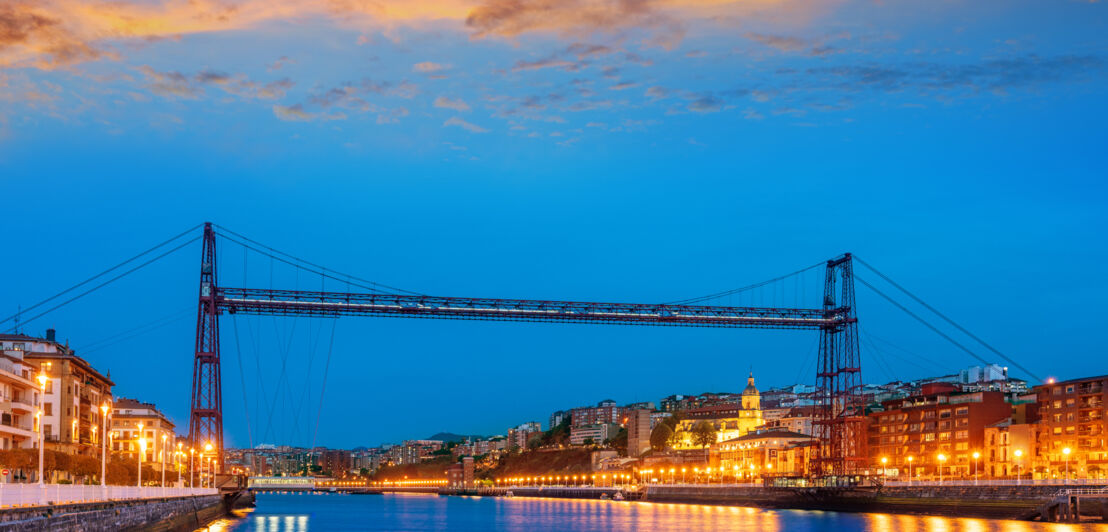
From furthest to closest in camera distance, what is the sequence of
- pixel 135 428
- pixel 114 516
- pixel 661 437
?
pixel 661 437 → pixel 135 428 → pixel 114 516

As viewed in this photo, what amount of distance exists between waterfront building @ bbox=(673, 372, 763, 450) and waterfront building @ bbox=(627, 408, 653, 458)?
5200 millimetres

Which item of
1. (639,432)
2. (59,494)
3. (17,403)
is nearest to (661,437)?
(639,432)

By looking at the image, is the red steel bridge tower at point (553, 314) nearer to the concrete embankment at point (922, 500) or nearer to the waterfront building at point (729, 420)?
the concrete embankment at point (922, 500)

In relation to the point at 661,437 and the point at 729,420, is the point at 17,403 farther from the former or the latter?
the point at 729,420

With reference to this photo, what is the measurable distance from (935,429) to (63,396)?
73073 millimetres

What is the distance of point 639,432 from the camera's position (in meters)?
193

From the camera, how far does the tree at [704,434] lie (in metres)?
174

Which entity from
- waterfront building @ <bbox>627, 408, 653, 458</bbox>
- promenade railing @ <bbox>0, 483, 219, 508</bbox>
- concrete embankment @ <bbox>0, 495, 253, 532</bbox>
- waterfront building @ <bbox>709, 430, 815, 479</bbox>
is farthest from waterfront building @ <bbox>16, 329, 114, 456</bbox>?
waterfront building @ <bbox>627, 408, 653, 458</bbox>

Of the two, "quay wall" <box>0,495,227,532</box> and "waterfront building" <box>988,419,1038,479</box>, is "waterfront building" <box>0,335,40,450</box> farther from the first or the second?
"waterfront building" <box>988,419,1038,479</box>

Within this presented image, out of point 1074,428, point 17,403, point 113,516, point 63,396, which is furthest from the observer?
point 1074,428

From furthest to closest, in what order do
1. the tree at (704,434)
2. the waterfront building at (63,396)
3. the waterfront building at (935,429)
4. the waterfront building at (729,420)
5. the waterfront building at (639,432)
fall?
the waterfront building at (639,432)
the waterfront building at (729,420)
the tree at (704,434)
the waterfront building at (935,429)
the waterfront building at (63,396)

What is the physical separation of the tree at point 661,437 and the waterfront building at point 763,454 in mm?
22107

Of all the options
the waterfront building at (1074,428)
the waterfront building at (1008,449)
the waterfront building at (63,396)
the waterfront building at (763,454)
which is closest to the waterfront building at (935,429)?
the waterfront building at (1008,449)

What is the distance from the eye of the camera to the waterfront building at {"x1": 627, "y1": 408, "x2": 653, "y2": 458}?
19225 cm
